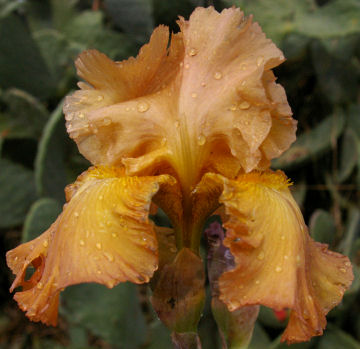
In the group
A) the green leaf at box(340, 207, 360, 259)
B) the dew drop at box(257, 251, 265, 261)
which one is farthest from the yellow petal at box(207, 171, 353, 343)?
the green leaf at box(340, 207, 360, 259)

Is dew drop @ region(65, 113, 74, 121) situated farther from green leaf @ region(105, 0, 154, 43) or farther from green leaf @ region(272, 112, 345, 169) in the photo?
green leaf @ region(272, 112, 345, 169)

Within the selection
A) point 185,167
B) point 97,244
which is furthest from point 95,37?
point 97,244

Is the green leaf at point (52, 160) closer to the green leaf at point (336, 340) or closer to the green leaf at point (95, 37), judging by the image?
the green leaf at point (95, 37)

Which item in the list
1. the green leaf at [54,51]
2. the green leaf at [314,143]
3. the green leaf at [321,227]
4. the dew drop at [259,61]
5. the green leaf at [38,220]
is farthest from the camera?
the green leaf at [54,51]

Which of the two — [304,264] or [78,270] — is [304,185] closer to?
[304,264]

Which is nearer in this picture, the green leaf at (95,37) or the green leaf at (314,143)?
the green leaf at (95,37)

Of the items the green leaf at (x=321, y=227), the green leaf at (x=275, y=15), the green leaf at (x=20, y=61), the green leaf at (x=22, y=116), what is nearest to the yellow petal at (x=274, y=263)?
the green leaf at (x=321, y=227)
